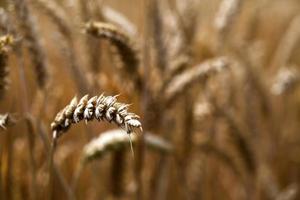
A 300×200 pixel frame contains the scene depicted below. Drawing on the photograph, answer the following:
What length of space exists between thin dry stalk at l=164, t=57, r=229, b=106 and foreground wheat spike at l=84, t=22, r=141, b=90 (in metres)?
0.08

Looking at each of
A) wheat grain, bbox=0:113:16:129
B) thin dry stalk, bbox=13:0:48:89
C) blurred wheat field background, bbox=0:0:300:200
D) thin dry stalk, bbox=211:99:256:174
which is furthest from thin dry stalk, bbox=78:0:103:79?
wheat grain, bbox=0:113:16:129

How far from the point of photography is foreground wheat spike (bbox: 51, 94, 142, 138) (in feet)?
1.81

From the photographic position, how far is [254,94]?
1887 millimetres

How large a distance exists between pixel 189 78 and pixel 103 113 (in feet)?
2.23

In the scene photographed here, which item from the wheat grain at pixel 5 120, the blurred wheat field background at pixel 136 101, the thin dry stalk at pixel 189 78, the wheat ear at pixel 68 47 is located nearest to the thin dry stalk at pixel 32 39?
Answer: the blurred wheat field background at pixel 136 101

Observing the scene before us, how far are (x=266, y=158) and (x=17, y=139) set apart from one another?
0.97 metres

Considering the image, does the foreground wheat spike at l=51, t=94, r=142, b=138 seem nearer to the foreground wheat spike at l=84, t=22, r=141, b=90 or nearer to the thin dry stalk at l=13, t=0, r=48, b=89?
the foreground wheat spike at l=84, t=22, r=141, b=90

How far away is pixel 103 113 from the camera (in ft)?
1.88

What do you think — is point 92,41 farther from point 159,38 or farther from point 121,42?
point 121,42

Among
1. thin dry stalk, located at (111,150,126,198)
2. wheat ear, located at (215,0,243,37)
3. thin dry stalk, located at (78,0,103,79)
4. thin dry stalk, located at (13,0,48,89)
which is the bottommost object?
thin dry stalk, located at (111,150,126,198)

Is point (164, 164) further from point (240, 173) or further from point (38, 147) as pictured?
point (38, 147)

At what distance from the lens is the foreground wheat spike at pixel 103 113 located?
1.81ft

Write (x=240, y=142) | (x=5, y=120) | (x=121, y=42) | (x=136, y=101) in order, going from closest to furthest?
(x=5, y=120), (x=121, y=42), (x=240, y=142), (x=136, y=101)

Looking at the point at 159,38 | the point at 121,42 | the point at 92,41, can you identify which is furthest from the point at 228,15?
the point at 121,42
